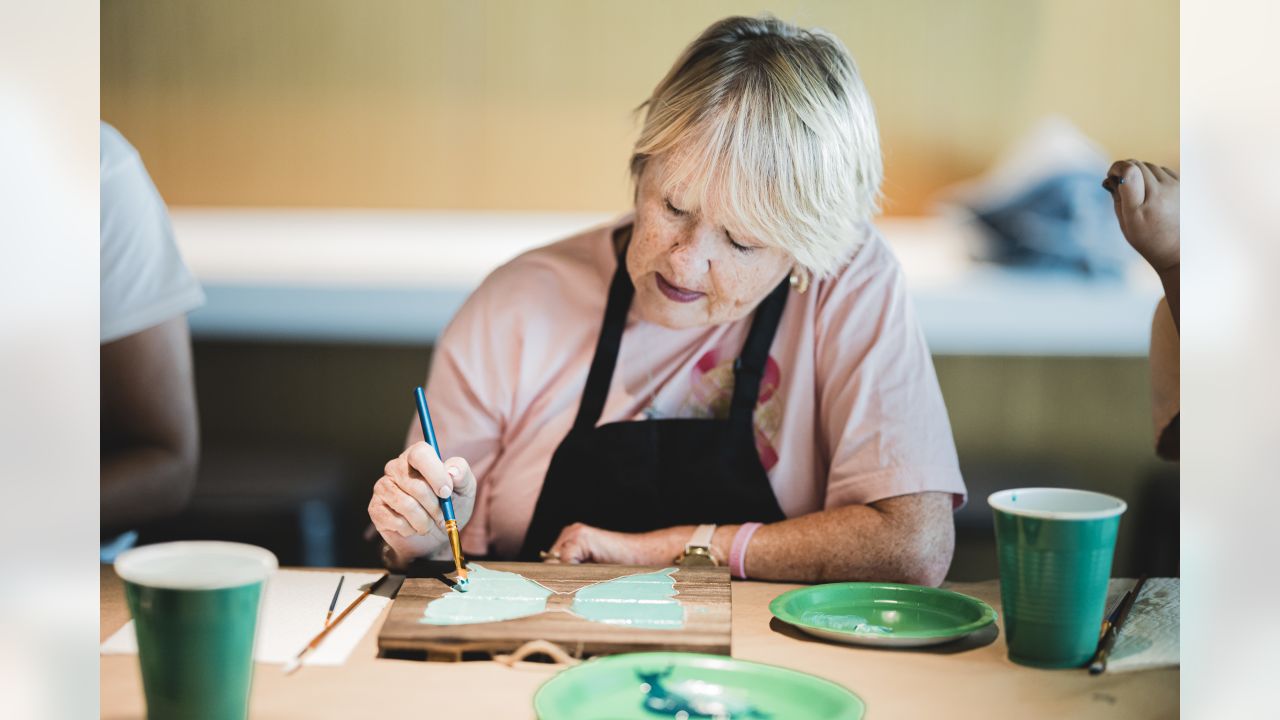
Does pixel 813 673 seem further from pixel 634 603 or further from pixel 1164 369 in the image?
pixel 1164 369

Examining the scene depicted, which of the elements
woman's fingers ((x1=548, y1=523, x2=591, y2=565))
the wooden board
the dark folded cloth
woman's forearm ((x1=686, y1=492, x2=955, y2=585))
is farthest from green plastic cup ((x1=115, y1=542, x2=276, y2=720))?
the dark folded cloth

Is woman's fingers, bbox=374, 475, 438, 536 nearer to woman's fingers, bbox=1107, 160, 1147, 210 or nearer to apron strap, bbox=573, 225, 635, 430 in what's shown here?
apron strap, bbox=573, 225, 635, 430

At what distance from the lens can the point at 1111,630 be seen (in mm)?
1314

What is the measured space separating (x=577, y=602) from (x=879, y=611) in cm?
36

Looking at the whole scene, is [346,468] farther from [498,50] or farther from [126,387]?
[498,50]

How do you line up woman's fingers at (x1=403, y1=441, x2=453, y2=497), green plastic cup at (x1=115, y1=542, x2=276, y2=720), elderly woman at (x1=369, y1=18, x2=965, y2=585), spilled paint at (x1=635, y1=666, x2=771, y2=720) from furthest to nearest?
1. elderly woman at (x1=369, y1=18, x2=965, y2=585)
2. woman's fingers at (x1=403, y1=441, x2=453, y2=497)
3. spilled paint at (x1=635, y1=666, x2=771, y2=720)
4. green plastic cup at (x1=115, y1=542, x2=276, y2=720)

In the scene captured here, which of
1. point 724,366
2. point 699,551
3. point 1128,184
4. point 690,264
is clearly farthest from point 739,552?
point 1128,184

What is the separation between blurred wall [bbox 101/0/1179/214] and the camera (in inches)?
61.4

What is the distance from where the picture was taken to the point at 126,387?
1.60 metres

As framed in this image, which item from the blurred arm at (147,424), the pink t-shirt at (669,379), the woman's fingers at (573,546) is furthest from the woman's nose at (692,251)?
the blurred arm at (147,424)

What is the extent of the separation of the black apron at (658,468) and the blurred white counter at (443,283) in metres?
0.23

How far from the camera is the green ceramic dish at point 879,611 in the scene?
4.28 feet

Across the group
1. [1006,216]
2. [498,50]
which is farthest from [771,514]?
[498,50]

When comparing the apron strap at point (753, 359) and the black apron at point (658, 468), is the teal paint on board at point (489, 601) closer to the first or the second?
the black apron at point (658, 468)
